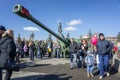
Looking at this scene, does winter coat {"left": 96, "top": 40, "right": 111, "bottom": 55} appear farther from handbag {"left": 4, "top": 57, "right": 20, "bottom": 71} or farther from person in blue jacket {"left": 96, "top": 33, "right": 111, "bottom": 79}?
handbag {"left": 4, "top": 57, "right": 20, "bottom": 71}

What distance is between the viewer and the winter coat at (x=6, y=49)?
809 centimetres

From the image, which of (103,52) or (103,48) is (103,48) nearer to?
(103,48)

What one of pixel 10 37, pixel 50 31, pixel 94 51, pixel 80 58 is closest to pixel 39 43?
pixel 50 31

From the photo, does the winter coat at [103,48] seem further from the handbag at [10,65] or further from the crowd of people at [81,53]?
the handbag at [10,65]

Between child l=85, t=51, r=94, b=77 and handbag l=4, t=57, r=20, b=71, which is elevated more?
handbag l=4, t=57, r=20, b=71

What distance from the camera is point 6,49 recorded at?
26.8 ft

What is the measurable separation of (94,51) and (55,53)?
11395 millimetres

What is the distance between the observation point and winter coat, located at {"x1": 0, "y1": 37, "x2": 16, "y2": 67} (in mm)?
8088

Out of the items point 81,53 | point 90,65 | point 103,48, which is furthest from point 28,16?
point 103,48

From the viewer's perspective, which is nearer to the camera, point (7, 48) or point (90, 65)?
point (7, 48)

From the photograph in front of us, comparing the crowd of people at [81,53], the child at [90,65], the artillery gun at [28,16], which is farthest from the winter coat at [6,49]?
the child at [90,65]

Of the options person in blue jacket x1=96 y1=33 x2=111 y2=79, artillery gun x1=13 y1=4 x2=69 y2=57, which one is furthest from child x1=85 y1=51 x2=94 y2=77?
artillery gun x1=13 y1=4 x2=69 y2=57

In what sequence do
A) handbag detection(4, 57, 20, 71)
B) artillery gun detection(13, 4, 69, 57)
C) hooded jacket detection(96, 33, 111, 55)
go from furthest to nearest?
artillery gun detection(13, 4, 69, 57) < hooded jacket detection(96, 33, 111, 55) < handbag detection(4, 57, 20, 71)

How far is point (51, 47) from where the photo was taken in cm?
2491
